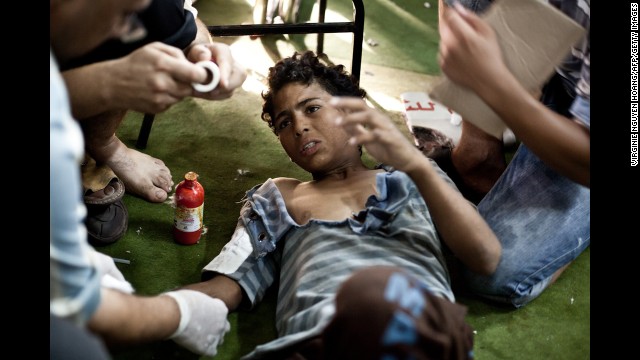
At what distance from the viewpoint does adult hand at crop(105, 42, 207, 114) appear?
1.29 metres

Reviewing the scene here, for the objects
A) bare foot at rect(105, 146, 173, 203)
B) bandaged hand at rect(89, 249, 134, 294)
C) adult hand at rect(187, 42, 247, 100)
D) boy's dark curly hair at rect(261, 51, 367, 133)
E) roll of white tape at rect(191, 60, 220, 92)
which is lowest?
bare foot at rect(105, 146, 173, 203)

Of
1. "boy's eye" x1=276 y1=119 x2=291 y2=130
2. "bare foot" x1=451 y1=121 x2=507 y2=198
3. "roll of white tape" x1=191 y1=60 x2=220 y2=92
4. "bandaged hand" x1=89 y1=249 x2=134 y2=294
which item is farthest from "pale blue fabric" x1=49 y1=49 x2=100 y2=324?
"bare foot" x1=451 y1=121 x2=507 y2=198

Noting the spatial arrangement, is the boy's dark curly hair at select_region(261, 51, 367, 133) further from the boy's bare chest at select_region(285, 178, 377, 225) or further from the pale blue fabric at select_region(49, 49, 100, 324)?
the pale blue fabric at select_region(49, 49, 100, 324)

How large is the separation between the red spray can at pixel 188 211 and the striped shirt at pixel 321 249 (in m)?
0.13

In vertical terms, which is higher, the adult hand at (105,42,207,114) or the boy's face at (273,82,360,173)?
the adult hand at (105,42,207,114)

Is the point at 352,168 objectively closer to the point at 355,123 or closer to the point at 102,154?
the point at 355,123

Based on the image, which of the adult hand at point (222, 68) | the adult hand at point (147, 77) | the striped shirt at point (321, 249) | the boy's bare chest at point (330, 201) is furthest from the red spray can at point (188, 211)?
the adult hand at point (147, 77)

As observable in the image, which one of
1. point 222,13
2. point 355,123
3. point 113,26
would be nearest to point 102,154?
point 113,26

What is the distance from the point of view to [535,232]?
176cm

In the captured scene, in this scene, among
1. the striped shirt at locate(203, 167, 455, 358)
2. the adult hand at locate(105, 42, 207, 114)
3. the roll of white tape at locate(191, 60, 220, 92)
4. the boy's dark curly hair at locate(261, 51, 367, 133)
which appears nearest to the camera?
the adult hand at locate(105, 42, 207, 114)

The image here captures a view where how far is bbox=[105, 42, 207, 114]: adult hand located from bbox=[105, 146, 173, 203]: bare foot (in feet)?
2.31

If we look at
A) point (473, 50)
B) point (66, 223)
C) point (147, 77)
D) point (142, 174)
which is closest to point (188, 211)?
point (142, 174)

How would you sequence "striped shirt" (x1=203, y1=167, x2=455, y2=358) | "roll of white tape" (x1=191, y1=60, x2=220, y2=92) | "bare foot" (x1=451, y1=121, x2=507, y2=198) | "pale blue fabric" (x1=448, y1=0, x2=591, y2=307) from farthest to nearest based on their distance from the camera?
"bare foot" (x1=451, y1=121, x2=507, y2=198) < "pale blue fabric" (x1=448, y1=0, x2=591, y2=307) < "striped shirt" (x1=203, y1=167, x2=455, y2=358) < "roll of white tape" (x1=191, y1=60, x2=220, y2=92)

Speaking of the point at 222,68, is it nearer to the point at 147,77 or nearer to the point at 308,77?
the point at 147,77
